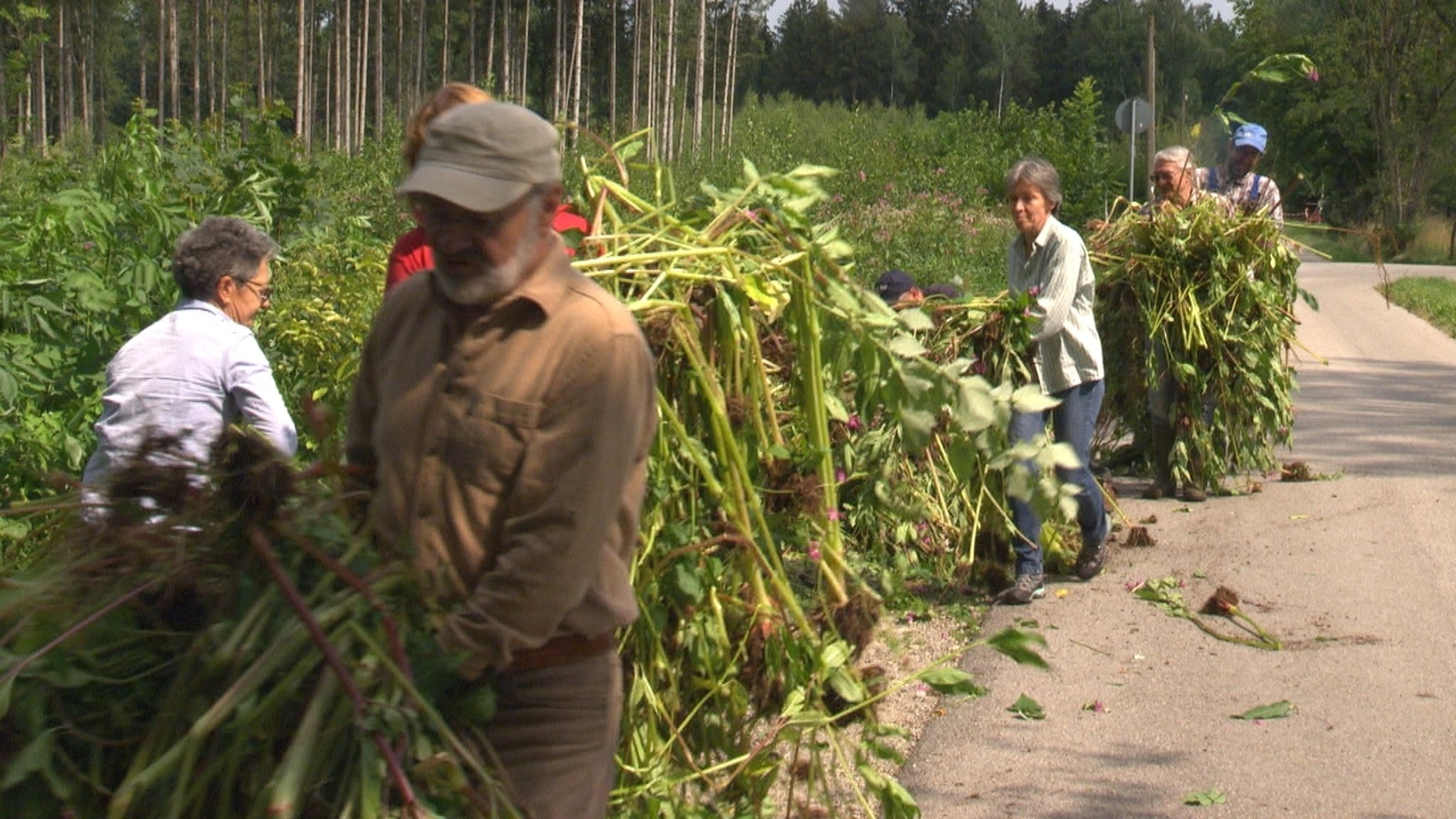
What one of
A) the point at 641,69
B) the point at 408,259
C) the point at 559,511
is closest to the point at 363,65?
the point at 641,69

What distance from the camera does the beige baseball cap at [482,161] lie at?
2.88 m

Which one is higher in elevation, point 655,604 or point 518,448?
point 518,448

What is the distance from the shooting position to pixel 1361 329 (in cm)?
2206

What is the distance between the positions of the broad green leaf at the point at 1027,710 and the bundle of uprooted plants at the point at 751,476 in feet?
6.54

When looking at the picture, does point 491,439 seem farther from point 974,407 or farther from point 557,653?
point 974,407

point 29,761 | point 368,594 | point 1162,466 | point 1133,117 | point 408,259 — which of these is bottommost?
point 1162,466

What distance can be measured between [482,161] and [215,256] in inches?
109

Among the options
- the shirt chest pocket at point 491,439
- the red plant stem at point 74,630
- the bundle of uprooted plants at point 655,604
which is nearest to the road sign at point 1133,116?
the bundle of uprooted plants at point 655,604

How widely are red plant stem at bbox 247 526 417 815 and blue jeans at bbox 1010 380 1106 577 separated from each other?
5.09 m

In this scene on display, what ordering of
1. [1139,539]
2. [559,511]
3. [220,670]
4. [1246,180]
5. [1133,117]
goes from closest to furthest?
[220,670] → [559,511] → [1139,539] → [1246,180] → [1133,117]

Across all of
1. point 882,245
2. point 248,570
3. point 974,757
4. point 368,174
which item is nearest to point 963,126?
point 368,174

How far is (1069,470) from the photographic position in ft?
25.0

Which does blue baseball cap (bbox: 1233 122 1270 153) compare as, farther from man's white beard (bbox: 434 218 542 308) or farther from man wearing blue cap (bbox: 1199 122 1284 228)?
man's white beard (bbox: 434 218 542 308)

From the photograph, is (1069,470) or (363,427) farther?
(1069,470)
